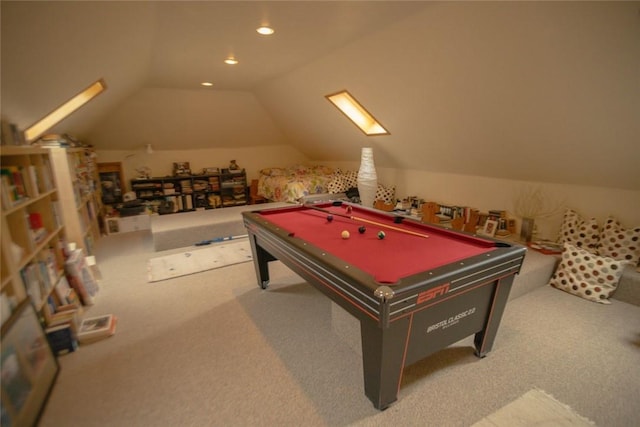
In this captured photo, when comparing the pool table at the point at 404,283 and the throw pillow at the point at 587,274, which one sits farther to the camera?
the throw pillow at the point at 587,274

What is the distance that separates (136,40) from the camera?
2.41m

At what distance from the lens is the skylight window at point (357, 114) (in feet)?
14.2

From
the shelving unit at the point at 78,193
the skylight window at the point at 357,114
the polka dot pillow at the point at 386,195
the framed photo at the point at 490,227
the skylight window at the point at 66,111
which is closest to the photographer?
the shelving unit at the point at 78,193

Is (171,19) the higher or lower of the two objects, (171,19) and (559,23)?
the higher

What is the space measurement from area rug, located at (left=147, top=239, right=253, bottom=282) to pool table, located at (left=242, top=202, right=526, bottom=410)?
4.87 feet

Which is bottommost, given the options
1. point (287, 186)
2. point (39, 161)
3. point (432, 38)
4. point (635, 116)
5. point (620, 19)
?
point (287, 186)

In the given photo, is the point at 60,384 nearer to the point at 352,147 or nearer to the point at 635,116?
the point at 635,116

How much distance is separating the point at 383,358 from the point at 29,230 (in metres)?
2.33

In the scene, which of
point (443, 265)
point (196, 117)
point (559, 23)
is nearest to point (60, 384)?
point (443, 265)

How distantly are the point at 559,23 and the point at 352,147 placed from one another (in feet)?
11.6

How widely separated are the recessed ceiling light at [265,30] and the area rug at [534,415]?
3076mm

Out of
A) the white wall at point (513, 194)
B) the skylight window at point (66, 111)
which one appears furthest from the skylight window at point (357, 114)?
the skylight window at point (66, 111)

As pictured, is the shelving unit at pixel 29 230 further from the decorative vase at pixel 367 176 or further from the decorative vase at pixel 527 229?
the decorative vase at pixel 527 229

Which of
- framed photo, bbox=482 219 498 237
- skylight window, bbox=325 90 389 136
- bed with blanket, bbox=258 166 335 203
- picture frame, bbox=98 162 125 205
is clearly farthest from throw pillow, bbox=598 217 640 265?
picture frame, bbox=98 162 125 205
